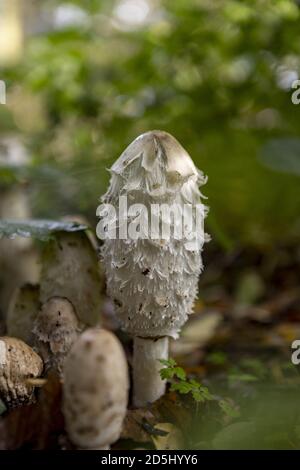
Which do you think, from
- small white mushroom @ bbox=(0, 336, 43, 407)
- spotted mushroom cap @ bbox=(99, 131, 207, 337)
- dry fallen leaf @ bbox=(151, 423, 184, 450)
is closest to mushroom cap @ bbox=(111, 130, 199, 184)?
spotted mushroom cap @ bbox=(99, 131, 207, 337)

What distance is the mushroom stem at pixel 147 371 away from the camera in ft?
6.64

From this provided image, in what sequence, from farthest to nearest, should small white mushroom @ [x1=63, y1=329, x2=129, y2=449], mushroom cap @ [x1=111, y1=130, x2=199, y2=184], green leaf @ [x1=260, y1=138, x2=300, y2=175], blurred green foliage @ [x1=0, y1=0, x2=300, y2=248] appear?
blurred green foliage @ [x1=0, y1=0, x2=300, y2=248] → green leaf @ [x1=260, y1=138, x2=300, y2=175] → mushroom cap @ [x1=111, y1=130, x2=199, y2=184] → small white mushroom @ [x1=63, y1=329, x2=129, y2=449]

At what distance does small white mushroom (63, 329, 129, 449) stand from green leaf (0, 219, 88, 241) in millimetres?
690

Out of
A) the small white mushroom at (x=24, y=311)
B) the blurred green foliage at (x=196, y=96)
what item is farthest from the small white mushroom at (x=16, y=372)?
the blurred green foliage at (x=196, y=96)

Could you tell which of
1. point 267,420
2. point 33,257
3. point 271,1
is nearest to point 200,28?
point 271,1

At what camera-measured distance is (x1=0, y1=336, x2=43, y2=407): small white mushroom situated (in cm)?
174

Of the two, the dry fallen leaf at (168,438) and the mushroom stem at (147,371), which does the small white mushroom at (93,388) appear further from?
the mushroom stem at (147,371)

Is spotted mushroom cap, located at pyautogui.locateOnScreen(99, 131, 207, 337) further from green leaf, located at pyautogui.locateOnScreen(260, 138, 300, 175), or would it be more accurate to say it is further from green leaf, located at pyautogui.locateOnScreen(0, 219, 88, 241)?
green leaf, located at pyautogui.locateOnScreen(260, 138, 300, 175)

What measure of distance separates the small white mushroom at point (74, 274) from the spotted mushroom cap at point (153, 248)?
0.93 feet

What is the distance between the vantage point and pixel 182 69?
16.1ft

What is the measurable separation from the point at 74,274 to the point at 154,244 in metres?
0.52

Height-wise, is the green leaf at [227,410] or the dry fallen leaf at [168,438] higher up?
the green leaf at [227,410]

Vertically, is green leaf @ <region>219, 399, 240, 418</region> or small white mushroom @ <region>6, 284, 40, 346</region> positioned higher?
small white mushroom @ <region>6, 284, 40, 346</region>

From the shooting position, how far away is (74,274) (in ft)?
7.13
